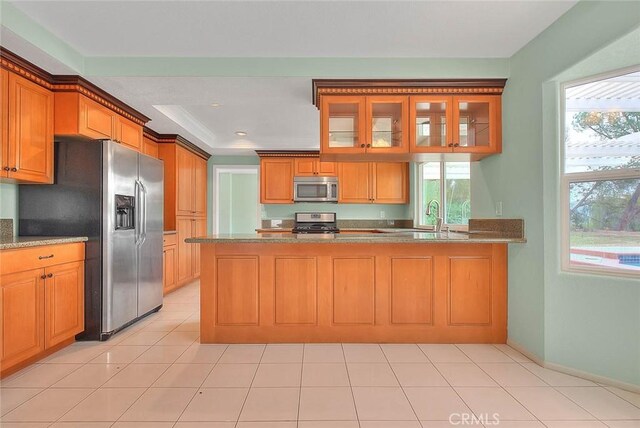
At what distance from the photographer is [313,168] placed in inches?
238

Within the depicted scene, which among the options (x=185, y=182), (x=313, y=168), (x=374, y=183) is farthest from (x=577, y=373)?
(x=185, y=182)

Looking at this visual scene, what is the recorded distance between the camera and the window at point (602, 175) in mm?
2154

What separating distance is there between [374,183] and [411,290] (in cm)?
323

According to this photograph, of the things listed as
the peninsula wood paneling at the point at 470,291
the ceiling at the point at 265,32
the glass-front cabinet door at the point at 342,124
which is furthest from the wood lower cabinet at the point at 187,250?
the peninsula wood paneling at the point at 470,291

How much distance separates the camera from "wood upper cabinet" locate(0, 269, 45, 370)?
2.24m

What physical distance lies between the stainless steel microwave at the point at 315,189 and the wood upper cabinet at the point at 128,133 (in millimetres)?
2612

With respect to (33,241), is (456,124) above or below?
above

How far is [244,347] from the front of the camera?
9.43 feet

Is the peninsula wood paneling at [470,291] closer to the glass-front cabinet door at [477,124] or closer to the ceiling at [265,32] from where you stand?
the glass-front cabinet door at [477,124]

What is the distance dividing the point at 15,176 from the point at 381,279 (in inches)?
118

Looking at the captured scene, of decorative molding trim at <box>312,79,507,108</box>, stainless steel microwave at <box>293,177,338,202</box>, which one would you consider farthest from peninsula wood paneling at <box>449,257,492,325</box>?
stainless steel microwave at <box>293,177,338,202</box>

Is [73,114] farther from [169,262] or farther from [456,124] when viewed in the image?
[456,124]

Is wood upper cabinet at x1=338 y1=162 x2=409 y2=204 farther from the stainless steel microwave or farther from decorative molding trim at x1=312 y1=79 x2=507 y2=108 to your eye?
decorative molding trim at x1=312 y1=79 x2=507 y2=108

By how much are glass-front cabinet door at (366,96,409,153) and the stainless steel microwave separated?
9.33 feet
